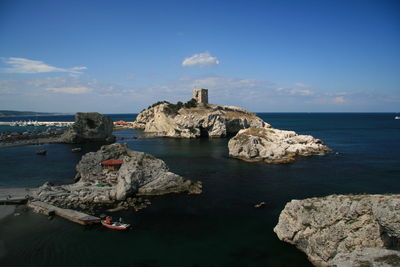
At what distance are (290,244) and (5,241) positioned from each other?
2395 centimetres

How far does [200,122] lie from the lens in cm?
10044

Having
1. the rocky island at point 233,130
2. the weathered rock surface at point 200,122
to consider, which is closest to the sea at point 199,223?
the rocky island at point 233,130

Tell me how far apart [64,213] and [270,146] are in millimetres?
42451

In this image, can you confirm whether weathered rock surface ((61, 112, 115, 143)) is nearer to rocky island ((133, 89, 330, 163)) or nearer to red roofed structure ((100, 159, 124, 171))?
rocky island ((133, 89, 330, 163))

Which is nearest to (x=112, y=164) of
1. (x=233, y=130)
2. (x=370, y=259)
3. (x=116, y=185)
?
(x=116, y=185)

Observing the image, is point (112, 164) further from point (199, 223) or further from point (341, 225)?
point (341, 225)

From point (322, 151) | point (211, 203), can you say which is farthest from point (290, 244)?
point (322, 151)

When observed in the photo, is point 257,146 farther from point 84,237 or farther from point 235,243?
point 84,237

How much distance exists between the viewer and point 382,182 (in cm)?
3856

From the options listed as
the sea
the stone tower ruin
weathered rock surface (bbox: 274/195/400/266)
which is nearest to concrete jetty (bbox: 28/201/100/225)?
the sea

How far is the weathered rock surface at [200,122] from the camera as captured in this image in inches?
3969

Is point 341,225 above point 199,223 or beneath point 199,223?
above

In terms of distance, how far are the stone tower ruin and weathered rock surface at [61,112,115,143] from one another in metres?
47.2

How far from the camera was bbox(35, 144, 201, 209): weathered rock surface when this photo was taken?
105ft
